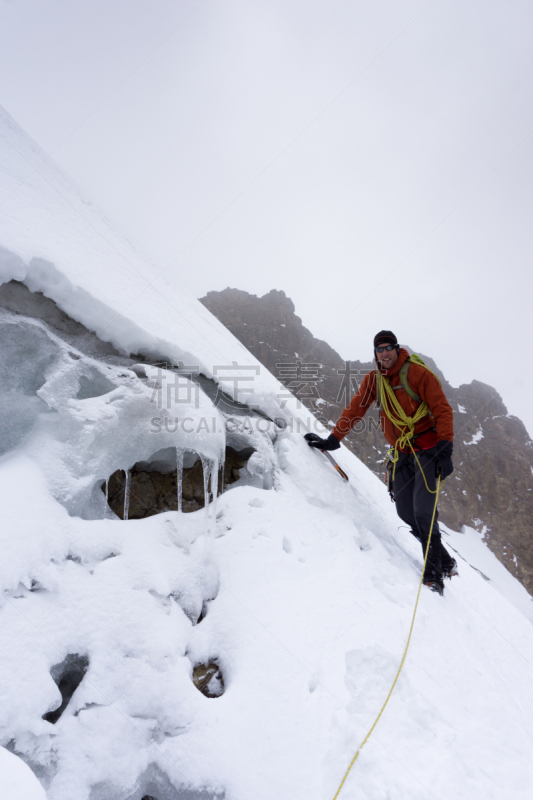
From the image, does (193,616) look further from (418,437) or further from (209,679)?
(418,437)

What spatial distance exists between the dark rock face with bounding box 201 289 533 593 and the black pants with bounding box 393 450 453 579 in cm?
1398

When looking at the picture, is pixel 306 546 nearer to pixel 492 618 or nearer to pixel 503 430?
pixel 492 618

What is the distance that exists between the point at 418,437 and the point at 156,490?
9.50ft

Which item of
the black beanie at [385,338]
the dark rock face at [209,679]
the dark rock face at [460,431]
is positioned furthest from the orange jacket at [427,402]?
the dark rock face at [460,431]

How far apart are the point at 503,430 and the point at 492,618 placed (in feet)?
120

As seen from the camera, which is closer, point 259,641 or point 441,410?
point 259,641

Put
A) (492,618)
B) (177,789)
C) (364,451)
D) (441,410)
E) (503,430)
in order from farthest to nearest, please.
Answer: (503,430) → (364,451) → (492,618) → (441,410) → (177,789)

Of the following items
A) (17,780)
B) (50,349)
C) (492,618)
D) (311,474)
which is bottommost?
(17,780)

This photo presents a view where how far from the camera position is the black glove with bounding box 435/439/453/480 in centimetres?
336

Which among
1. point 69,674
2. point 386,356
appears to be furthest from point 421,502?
point 69,674

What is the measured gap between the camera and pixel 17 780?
96 centimetres

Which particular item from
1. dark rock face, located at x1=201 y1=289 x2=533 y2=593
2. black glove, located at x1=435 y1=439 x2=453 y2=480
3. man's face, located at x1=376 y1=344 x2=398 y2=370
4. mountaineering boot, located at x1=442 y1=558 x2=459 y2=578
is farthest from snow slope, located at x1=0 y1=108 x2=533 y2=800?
dark rock face, located at x1=201 y1=289 x2=533 y2=593

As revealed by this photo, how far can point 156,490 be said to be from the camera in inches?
A: 134

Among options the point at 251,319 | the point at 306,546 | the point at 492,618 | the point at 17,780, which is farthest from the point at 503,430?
the point at 17,780
